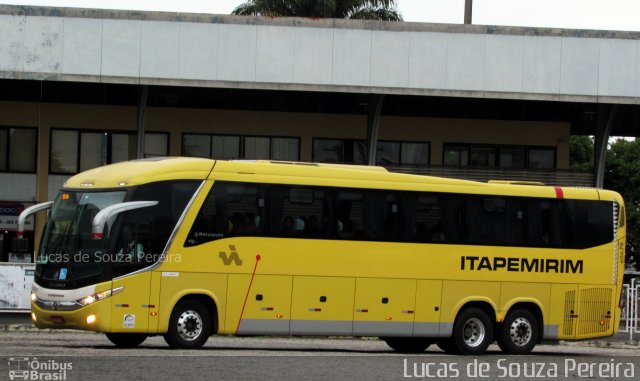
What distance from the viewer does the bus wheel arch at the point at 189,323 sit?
19.6 meters

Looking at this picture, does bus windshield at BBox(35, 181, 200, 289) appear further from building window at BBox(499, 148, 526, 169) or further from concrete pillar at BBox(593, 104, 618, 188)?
building window at BBox(499, 148, 526, 169)

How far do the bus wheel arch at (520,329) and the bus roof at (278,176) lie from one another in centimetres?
220

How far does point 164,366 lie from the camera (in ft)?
51.2

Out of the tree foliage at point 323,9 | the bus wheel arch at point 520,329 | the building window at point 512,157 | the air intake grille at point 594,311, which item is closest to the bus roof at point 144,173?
the bus wheel arch at point 520,329

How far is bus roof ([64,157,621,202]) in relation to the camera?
770 inches

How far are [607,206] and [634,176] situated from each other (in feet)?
212

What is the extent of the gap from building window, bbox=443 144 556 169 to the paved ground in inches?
715

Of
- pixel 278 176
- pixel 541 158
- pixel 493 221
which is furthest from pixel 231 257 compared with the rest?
pixel 541 158

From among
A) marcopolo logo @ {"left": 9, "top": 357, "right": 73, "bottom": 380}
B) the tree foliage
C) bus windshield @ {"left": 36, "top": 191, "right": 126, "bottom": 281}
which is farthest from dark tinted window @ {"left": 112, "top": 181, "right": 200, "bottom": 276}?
the tree foliage

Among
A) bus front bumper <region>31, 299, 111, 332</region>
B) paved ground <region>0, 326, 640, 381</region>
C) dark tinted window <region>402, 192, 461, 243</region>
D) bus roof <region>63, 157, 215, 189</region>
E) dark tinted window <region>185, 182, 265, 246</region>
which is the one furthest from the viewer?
dark tinted window <region>402, 192, 461, 243</region>

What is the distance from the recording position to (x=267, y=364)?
658 inches

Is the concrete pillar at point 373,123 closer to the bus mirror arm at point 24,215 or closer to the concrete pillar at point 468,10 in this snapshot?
the concrete pillar at point 468,10

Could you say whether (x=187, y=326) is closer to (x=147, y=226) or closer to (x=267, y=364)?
(x=147, y=226)

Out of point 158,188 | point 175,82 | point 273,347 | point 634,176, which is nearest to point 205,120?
point 175,82
